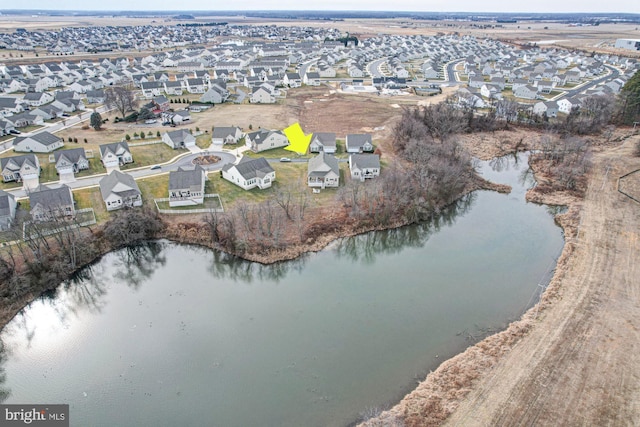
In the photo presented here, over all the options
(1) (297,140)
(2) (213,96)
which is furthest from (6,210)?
(2) (213,96)

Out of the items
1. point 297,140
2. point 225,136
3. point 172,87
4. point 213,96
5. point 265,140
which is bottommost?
point 297,140

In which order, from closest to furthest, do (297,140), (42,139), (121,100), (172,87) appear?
(42,139) → (297,140) → (121,100) → (172,87)

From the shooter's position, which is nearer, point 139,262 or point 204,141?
point 139,262

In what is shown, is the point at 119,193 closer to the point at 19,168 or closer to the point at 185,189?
the point at 185,189

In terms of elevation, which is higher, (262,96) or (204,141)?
(262,96)

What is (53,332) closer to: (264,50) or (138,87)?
(138,87)

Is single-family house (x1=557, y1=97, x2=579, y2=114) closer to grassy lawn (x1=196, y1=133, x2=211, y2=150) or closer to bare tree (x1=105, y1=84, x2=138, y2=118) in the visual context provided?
grassy lawn (x1=196, y1=133, x2=211, y2=150)

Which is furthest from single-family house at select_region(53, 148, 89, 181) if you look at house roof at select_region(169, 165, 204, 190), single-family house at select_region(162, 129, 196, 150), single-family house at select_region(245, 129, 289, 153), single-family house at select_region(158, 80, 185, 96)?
single-family house at select_region(158, 80, 185, 96)
